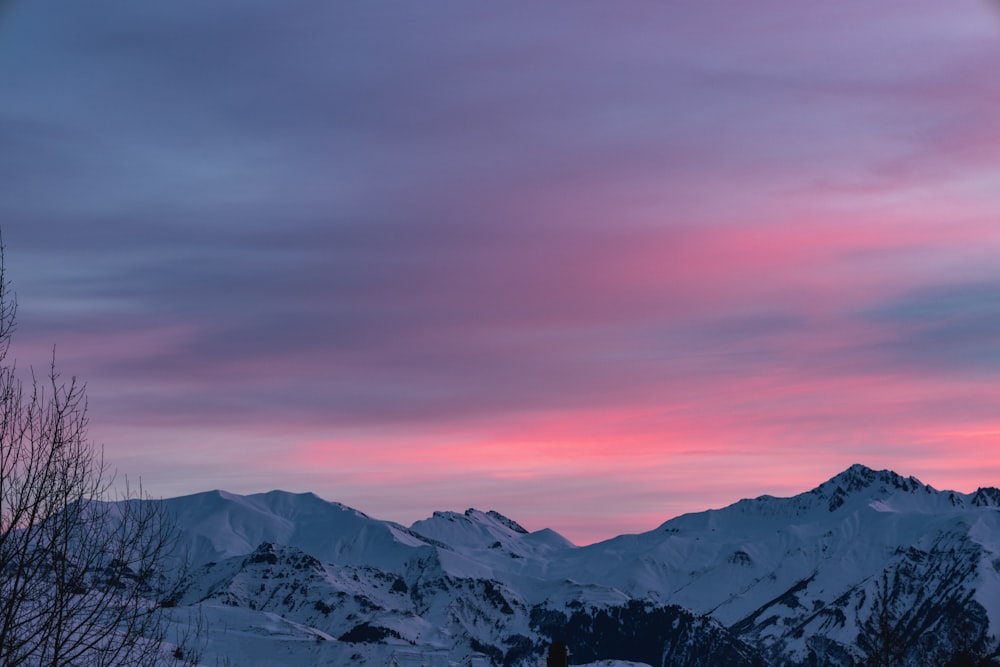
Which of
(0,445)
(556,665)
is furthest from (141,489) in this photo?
(556,665)

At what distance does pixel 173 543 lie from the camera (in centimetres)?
4203

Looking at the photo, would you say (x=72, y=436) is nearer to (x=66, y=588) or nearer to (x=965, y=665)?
(x=66, y=588)

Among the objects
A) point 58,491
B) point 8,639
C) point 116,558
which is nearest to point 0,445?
point 58,491

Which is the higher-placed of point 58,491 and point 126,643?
point 58,491

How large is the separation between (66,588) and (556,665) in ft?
38.7

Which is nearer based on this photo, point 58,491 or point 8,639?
point 8,639

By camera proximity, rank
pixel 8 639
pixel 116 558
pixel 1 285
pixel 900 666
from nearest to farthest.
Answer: pixel 8 639 → pixel 1 285 → pixel 116 558 → pixel 900 666

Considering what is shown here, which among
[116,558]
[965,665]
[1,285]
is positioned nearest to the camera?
[1,285]

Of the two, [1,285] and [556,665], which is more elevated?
[1,285]

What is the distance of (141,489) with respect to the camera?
138 feet

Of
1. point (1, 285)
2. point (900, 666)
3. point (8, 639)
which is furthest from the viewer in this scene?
point (900, 666)

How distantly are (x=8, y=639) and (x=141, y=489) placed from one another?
31.9 feet

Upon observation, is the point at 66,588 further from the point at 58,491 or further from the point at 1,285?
the point at 1,285

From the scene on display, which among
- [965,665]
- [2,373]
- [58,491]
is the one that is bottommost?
[965,665]
